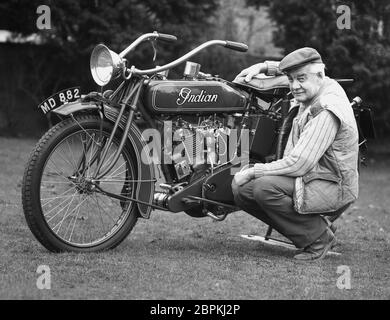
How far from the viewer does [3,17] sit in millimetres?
12000

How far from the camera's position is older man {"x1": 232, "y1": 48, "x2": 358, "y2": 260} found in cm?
456

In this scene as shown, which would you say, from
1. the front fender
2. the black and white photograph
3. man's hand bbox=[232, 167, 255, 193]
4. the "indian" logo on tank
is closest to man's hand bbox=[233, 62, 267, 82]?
the black and white photograph

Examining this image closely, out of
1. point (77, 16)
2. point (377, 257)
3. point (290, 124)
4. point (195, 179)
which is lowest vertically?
point (377, 257)

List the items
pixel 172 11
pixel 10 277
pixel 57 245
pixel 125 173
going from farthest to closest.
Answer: pixel 172 11
pixel 125 173
pixel 57 245
pixel 10 277

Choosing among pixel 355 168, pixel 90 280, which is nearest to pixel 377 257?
pixel 355 168

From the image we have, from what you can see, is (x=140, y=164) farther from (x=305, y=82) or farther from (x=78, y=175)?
(x=305, y=82)

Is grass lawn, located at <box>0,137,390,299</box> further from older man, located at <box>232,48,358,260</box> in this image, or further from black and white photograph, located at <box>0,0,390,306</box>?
older man, located at <box>232,48,358,260</box>

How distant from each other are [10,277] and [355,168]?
221 cm

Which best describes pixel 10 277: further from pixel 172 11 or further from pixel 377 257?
pixel 172 11

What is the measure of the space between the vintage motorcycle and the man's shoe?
598 mm

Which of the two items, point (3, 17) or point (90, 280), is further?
point (3, 17)

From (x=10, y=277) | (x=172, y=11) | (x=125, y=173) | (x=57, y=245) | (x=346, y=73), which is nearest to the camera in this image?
(x=10, y=277)

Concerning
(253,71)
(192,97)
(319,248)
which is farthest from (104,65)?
(319,248)

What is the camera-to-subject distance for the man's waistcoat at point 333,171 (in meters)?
4.59
